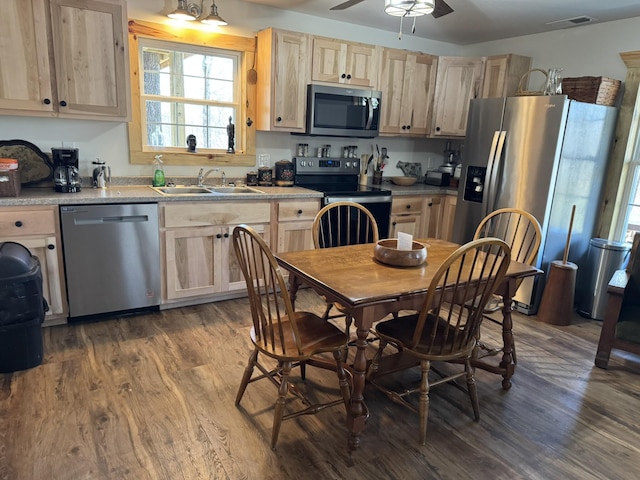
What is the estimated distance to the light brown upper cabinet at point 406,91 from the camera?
4.27 m

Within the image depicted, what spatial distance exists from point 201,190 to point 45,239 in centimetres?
123

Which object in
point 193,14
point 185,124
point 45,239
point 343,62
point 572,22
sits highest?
point 572,22

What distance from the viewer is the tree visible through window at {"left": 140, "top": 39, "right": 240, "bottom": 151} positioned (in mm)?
3641

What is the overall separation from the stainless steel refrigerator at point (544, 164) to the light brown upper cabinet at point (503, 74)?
0.56m

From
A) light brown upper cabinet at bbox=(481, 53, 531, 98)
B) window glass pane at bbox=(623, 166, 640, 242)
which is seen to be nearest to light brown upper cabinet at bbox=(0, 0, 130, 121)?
light brown upper cabinet at bbox=(481, 53, 531, 98)

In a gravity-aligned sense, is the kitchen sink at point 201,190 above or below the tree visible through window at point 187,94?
below

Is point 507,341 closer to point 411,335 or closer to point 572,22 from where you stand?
point 411,335

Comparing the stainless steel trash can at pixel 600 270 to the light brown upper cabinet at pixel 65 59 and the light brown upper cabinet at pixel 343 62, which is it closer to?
the light brown upper cabinet at pixel 343 62

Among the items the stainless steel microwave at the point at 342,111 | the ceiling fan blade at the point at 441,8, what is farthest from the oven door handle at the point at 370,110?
the ceiling fan blade at the point at 441,8

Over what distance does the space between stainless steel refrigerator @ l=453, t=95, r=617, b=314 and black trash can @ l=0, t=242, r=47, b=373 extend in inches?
134

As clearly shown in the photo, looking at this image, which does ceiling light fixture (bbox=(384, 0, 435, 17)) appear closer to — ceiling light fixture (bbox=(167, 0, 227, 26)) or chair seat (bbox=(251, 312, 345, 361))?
chair seat (bbox=(251, 312, 345, 361))

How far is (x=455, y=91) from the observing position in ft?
14.8

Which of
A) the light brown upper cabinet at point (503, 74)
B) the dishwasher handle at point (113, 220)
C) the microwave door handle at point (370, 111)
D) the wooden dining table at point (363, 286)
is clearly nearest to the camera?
the wooden dining table at point (363, 286)

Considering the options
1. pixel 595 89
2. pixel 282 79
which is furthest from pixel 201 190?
pixel 595 89
